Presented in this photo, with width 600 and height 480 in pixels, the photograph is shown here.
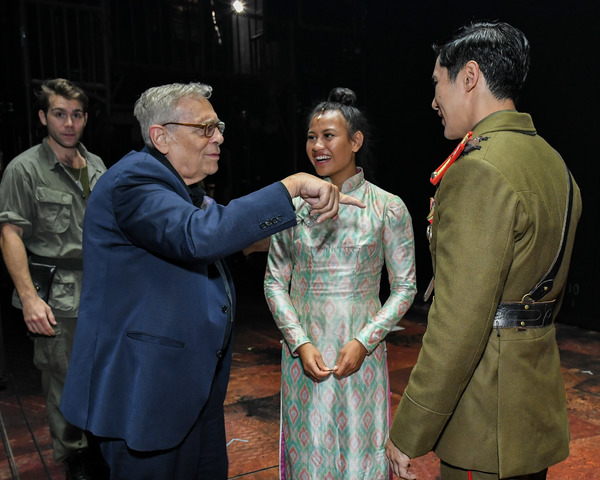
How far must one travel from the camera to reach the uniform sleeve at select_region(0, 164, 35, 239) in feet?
9.55

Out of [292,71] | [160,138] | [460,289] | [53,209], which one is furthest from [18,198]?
[292,71]

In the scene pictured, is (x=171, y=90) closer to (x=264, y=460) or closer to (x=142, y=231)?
(x=142, y=231)

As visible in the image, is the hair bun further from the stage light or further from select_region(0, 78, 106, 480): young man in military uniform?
the stage light

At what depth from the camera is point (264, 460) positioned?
335cm

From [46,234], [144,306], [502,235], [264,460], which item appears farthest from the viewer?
[264,460]

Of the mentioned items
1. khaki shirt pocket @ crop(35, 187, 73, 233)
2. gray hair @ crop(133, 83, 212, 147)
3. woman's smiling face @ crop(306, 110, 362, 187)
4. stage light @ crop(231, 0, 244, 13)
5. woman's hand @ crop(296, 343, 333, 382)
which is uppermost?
stage light @ crop(231, 0, 244, 13)

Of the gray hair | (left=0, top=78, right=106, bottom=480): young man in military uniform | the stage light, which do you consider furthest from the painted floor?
the stage light

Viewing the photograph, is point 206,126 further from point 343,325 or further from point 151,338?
point 343,325

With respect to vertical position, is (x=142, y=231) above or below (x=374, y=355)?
above

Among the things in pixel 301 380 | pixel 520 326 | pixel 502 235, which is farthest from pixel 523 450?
pixel 301 380

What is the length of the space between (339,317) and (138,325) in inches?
37.6

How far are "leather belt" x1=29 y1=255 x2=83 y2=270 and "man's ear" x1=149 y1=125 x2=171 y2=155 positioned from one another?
1.43 metres

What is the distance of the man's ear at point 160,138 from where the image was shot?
1.84m

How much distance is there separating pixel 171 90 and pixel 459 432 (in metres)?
1.38
